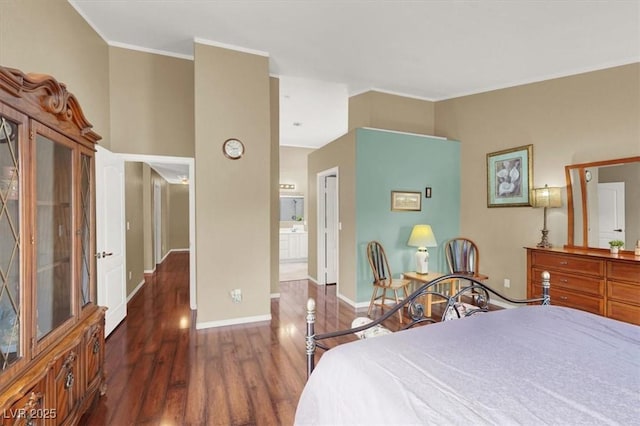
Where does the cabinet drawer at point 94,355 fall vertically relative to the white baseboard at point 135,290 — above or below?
above

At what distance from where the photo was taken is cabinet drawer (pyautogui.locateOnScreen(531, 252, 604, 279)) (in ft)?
9.96

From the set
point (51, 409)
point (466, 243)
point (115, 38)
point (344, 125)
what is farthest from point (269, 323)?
point (344, 125)

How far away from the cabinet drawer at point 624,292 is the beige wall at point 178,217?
1021 cm

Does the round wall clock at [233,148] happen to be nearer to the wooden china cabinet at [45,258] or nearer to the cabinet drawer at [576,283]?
the wooden china cabinet at [45,258]

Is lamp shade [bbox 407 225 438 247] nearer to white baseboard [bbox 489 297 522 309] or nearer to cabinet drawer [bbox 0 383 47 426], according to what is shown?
white baseboard [bbox 489 297 522 309]

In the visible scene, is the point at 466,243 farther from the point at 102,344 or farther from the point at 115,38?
the point at 115,38

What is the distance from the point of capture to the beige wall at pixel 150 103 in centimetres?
366

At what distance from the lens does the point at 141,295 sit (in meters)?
4.76

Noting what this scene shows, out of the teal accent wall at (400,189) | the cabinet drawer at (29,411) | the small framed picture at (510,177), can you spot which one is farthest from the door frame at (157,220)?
the small framed picture at (510,177)

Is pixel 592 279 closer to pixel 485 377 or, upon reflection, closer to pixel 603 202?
pixel 603 202

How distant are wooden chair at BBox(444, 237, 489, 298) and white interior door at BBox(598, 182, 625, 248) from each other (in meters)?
1.34

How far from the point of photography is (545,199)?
141 inches

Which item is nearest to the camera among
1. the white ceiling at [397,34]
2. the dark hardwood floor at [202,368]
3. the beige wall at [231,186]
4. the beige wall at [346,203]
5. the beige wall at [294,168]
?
the dark hardwood floor at [202,368]

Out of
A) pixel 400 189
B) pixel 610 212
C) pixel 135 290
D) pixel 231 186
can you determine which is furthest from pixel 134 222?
pixel 610 212
